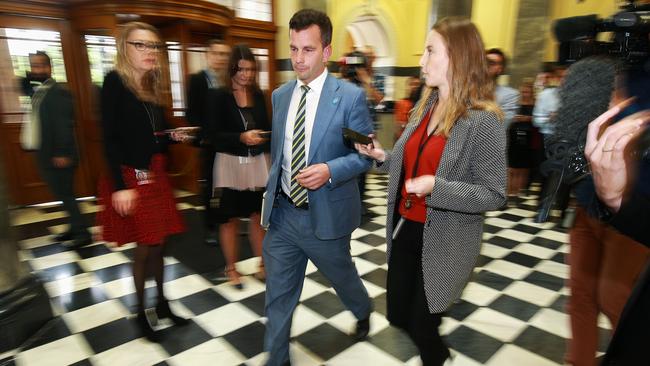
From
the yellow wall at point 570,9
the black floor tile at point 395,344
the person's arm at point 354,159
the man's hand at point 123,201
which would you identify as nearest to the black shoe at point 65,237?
the man's hand at point 123,201

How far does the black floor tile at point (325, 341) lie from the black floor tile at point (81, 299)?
155 centimetres

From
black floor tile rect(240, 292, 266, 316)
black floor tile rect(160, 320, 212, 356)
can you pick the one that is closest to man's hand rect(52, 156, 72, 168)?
black floor tile rect(160, 320, 212, 356)

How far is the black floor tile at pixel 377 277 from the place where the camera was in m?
3.02

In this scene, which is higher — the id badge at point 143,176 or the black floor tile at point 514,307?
the id badge at point 143,176

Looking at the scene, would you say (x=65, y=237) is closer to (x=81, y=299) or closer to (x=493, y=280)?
(x=81, y=299)

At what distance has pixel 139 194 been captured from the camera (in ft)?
6.51

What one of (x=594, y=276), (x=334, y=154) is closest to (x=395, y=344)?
(x=594, y=276)

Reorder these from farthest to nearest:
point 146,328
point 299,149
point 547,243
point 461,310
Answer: point 547,243 < point 461,310 < point 146,328 < point 299,149

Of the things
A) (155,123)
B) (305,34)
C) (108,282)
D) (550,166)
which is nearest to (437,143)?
(550,166)

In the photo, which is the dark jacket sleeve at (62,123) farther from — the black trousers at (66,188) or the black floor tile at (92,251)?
the black floor tile at (92,251)

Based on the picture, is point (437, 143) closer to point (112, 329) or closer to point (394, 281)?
point (394, 281)

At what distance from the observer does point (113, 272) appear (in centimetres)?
315

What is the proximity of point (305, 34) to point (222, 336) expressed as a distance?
179 cm

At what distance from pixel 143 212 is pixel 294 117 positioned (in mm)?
958
